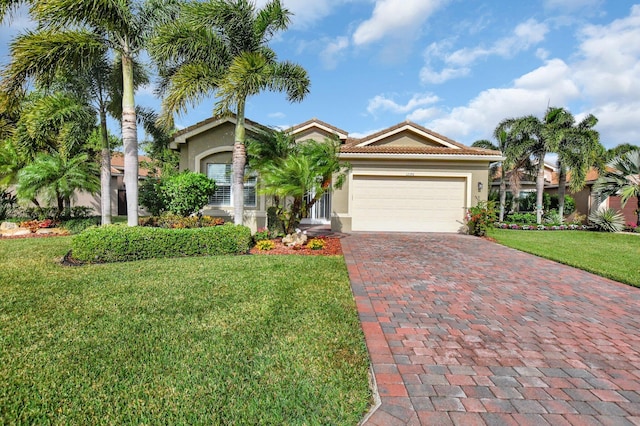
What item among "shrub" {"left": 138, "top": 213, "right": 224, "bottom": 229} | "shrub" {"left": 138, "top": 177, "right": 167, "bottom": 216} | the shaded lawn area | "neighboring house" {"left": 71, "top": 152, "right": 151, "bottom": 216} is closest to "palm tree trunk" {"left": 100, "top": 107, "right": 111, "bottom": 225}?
"shrub" {"left": 138, "top": 177, "right": 167, "bottom": 216}

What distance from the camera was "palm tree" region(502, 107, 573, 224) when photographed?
60.8 feet

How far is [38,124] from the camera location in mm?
11156

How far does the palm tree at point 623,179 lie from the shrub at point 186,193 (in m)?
20.8

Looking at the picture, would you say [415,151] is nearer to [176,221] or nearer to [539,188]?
[176,221]

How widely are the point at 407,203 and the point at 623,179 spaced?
13.0 metres

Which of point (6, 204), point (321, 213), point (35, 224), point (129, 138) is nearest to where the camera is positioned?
point (129, 138)

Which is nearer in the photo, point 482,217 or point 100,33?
point 100,33

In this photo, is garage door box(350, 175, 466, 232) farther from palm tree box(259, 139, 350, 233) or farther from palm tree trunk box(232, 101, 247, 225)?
palm tree trunk box(232, 101, 247, 225)

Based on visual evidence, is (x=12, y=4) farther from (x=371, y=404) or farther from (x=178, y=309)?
(x=371, y=404)

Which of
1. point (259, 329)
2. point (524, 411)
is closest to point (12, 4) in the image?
point (259, 329)

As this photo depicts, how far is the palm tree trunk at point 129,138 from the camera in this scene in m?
8.77

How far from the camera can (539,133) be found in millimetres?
18969

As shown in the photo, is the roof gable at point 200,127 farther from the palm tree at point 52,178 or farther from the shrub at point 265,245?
the shrub at point 265,245

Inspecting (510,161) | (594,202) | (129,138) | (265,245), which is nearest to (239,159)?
(265,245)
